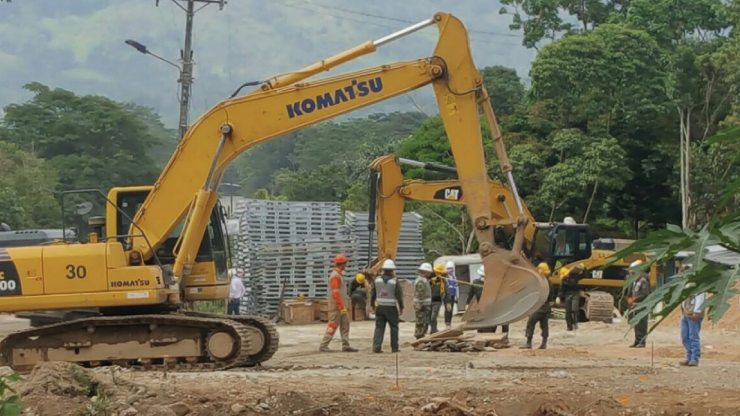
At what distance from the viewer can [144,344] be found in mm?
16188

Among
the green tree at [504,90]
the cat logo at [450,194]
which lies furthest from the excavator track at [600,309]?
the green tree at [504,90]

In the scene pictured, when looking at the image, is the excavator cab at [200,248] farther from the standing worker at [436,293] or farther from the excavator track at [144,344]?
the standing worker at [436,293]

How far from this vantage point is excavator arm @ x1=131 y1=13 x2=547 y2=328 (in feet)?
53.1

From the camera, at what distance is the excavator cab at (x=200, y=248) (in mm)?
16719

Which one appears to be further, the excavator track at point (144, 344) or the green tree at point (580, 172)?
the green tree at point (580, 172)

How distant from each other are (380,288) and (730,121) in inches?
899

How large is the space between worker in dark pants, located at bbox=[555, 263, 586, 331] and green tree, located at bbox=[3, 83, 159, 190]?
3754cm

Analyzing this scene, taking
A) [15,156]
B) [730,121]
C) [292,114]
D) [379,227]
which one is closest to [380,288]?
[379,227]

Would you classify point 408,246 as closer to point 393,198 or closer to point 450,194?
point 450,194

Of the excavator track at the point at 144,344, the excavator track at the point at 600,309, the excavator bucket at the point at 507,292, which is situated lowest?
the excavator track at the point at 600,309

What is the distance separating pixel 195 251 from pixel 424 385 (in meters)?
4.37

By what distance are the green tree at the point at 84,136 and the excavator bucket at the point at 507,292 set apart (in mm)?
49214

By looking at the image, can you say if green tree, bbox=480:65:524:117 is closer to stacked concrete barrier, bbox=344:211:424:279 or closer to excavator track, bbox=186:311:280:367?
stacked concrete barrier, bbox=344:211:424:279

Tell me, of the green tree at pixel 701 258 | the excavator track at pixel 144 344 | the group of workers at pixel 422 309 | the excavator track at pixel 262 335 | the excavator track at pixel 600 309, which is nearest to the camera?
the green tree at pixel 701 258
